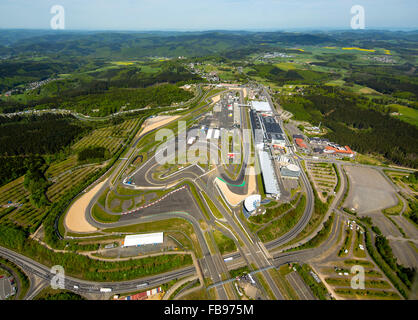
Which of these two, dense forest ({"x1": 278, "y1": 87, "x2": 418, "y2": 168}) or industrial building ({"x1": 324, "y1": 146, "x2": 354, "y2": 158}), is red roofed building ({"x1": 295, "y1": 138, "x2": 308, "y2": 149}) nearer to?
industrial building ({"x1": 324, "y1": 146, "x2": 354, "y2": 158})

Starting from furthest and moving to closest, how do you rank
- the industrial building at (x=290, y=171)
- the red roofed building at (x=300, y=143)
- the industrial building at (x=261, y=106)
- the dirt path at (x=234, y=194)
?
the industrial building at (x=261, y=106)
the red roofed building at (x=300, y=143)
the industrial building at (x=290, y=171)
the dirt path at (x=234, y=194)

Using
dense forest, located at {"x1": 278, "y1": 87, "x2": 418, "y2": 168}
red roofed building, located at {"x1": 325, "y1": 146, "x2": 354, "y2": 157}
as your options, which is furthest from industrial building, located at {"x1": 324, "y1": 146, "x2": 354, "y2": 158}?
dense forest, located at {"x1": 278, "y1": 87, "x2": 418, "y2": 168}

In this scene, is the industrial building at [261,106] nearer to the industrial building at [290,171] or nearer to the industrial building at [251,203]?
the industrial building at [290,171]

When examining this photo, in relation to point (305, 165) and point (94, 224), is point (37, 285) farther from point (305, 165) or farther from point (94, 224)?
point (305, 165)

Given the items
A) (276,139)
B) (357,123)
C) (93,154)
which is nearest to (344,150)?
(276,139)

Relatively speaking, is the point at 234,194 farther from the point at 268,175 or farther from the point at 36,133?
the point at 36,133

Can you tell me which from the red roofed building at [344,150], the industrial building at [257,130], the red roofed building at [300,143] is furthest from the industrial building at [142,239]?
the red roofed building at [344,150]
